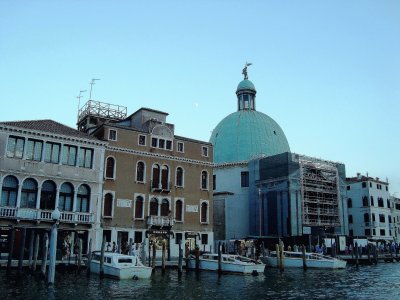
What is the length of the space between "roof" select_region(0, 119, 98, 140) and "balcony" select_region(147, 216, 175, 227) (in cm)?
795

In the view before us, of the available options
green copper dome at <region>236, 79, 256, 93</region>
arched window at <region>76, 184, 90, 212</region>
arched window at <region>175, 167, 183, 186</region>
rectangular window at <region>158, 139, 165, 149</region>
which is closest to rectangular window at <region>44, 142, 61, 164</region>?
arched window at <region>76, 184, 90, 212</region>

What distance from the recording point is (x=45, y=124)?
32.2 m

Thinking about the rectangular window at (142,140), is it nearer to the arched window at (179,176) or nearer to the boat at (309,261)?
the arched window at (179,176)

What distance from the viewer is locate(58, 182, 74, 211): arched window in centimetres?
3162

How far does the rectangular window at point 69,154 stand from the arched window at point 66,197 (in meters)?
1.55

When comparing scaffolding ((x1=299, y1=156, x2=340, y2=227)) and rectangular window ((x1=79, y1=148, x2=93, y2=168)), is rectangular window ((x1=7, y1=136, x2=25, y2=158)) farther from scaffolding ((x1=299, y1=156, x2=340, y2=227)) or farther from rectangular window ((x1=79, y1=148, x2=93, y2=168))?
scaffolding ((x1=299, y1=156, x2=340, y2=227))

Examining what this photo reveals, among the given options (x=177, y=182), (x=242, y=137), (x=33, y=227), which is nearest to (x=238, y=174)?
(x=242, y=137)

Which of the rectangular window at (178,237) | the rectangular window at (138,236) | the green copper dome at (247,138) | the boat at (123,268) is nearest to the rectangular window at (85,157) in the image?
the rectangular window at (138,236)

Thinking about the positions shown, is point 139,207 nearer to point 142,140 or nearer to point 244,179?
point 142,140

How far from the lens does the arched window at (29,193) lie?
30.1m

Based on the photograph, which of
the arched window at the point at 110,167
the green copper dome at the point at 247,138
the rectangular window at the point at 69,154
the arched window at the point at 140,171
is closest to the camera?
the rectangular window at the point at 69,154

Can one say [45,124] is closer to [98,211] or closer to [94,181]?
[94,181]

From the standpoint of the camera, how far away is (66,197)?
105 feet

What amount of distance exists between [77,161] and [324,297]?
20742 millimetres
